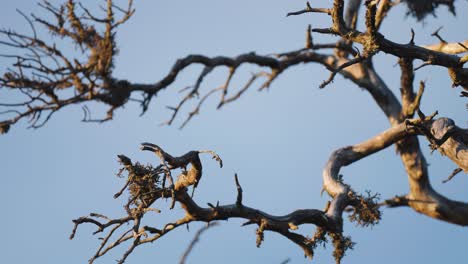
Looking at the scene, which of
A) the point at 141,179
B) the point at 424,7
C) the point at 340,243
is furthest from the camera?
the point at 424,7

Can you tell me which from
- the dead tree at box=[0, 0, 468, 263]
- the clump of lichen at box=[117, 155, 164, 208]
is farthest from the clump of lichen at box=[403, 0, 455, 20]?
the clump of lichen at box=[117, 155, 164, 208]

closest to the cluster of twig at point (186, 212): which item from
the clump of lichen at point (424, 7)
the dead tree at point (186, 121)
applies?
the dead tree at point (186, 121)

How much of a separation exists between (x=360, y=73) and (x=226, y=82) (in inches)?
114

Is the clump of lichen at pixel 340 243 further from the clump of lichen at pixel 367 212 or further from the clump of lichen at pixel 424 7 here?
the clump of lichen at pixel 424 7

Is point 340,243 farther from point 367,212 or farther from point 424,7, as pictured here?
point 424,7

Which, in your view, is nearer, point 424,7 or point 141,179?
point 141,179

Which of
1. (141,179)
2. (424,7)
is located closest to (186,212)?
(141,179)

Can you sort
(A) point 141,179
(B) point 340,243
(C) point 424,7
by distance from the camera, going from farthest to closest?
(C) point 424,7, (B) point 340,243, (A) point 141,179

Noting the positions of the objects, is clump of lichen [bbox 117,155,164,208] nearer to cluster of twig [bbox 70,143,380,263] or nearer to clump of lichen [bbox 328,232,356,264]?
cluster of twig [bbox 70,143,380,263]

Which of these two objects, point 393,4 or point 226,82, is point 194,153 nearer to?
point 226,82

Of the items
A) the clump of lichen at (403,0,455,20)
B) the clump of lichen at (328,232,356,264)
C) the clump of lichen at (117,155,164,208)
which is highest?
the clump of lichen at (403,0,455,20)

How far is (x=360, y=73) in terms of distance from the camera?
10242mm

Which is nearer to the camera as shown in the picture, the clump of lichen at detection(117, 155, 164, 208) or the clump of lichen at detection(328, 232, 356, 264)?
the clump of lichen at detection(117, 155, 164, 208)

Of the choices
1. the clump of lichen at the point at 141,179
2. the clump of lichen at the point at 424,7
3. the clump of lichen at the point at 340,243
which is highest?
the clump of lichen at the point at 424,7
